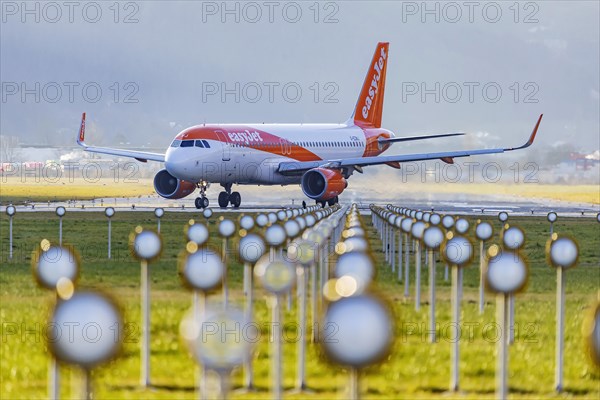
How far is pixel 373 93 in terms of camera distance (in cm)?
8688

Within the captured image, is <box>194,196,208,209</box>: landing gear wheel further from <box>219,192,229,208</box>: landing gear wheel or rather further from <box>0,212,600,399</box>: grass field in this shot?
<box>0,212,600,399</box>: grass field

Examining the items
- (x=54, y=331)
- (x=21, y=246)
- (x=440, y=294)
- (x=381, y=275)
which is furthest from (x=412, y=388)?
(x=21, y=246)

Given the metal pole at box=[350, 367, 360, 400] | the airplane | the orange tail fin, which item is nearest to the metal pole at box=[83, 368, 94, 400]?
the metal pole at box=[350, 367, 360, 400]

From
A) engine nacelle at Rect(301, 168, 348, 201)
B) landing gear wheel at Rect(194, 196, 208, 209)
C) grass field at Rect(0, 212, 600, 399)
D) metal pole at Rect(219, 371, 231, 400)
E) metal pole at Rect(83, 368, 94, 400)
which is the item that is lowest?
grass field at Rect(0, 212, 600, 399)

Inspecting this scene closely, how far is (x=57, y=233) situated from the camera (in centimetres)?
4847

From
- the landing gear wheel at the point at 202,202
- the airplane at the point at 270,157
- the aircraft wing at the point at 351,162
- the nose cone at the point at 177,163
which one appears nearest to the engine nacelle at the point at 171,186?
the airplane at the point at 270,157

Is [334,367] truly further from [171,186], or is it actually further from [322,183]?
[171,186]

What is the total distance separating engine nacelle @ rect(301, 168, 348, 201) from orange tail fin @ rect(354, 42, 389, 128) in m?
15.4

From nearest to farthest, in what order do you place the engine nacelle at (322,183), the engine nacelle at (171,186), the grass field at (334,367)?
the grass field at (334,367), the engine nacelle at (322,183), the engine nacelle at (171,186)

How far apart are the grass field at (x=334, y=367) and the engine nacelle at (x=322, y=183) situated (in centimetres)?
3160

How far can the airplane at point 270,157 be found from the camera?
2552 inches

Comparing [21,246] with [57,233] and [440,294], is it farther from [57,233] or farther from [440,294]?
[440,294]

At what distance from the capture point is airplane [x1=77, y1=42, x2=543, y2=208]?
64812 mm

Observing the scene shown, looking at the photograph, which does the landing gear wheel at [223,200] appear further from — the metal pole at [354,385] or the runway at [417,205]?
the metal pole at [354,385]
